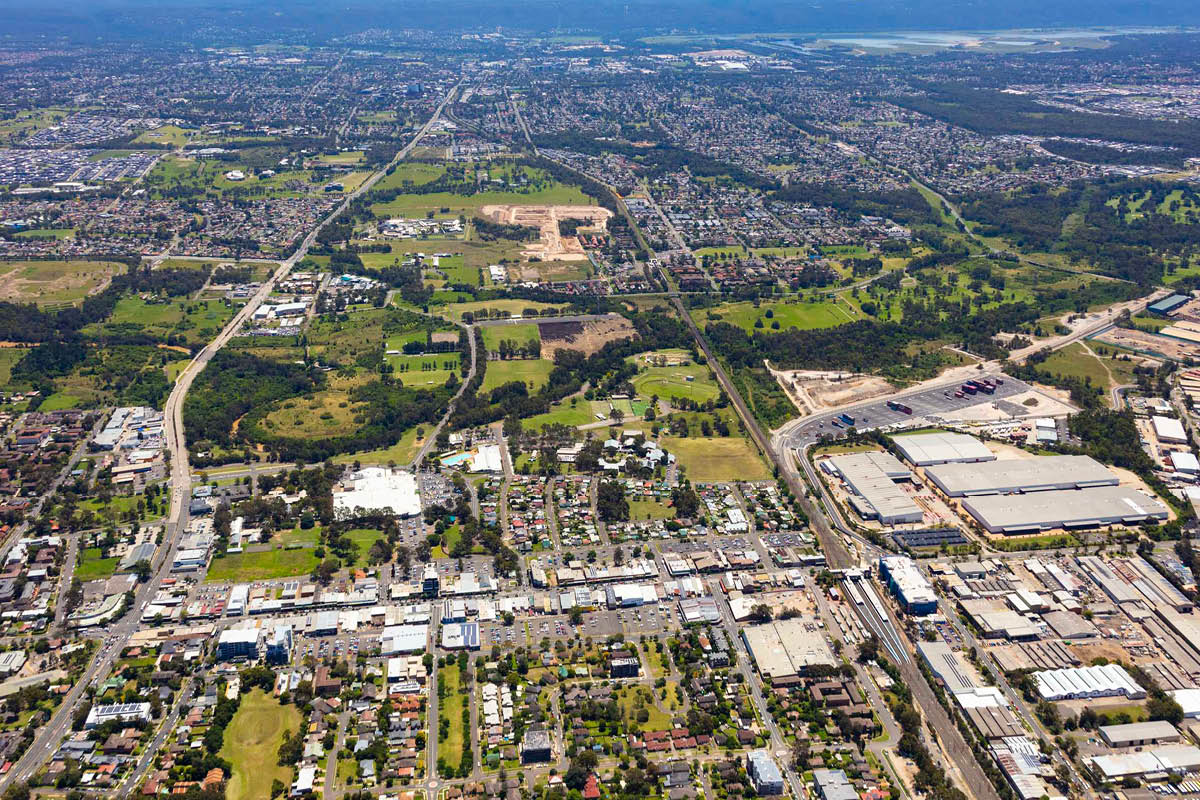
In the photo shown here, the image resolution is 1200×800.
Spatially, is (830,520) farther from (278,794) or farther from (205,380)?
(205,380)

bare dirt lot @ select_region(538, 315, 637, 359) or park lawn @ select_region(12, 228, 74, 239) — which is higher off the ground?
park lawn @ select_region(12, 228, 74, 239)

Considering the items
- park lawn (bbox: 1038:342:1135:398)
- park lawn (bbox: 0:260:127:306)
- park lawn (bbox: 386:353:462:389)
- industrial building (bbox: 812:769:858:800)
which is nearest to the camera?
industrial building (bbox: 812:769:858:800)

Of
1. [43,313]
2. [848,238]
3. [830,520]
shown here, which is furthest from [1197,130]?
[43,313]

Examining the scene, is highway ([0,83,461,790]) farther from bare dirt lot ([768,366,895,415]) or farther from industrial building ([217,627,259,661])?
bare dirt lot ([768,366,895,415])

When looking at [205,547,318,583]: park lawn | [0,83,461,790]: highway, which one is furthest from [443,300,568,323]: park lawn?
[205,547,318,583]: park lawn

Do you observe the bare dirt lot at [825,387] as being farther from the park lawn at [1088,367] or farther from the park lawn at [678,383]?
the park lawn at [1088,367]

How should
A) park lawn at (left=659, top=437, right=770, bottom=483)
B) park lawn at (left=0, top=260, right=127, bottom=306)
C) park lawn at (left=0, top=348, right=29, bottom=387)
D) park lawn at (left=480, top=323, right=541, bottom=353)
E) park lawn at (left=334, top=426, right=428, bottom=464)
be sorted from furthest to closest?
park lawn at (left=0, top=260, right=127, bottom=306), park lawn at (left=480, top=323, right=541, bottom=353), park lawn at (left=0, top=348, right=29, bottom=387), park lawn at (left=334, top=426, right=428, bottom=464), park lawn at (left=659, top=437, right=770, bottom=483)

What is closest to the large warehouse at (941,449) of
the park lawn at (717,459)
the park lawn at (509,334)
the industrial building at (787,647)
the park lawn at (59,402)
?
the park lawn at (717,459)

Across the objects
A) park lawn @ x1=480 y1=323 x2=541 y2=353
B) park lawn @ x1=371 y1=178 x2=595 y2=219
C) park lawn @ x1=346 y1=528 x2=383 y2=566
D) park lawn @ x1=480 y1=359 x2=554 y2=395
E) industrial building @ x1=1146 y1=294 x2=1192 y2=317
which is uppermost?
park lawn @ x1=371 y1=178 x2=595 y2=219
